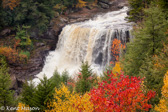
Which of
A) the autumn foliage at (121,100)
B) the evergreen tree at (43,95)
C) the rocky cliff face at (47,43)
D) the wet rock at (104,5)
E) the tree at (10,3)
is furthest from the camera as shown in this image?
the wet rock at (104,5)

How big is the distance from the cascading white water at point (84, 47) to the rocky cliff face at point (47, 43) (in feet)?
3.99

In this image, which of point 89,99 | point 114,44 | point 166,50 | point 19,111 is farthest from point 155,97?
point 114,44

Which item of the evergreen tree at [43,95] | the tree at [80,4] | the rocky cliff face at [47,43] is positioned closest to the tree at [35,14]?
the rocky cliff face at [47,43]

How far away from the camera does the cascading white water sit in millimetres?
25688

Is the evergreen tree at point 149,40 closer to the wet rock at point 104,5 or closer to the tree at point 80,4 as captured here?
the tree at point 80,4

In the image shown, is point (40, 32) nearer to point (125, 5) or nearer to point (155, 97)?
point (125, 5)

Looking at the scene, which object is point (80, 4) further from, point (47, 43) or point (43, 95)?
point (43, 95)

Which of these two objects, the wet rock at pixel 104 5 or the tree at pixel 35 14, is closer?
the tree at pixel 35 14

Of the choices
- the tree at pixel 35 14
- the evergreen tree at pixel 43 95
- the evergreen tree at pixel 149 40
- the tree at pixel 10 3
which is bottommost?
the evergreen tree at pixel 43 95

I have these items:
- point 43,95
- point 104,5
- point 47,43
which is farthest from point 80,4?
point 43,95

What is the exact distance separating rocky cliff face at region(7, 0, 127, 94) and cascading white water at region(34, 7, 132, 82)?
122 centimetres

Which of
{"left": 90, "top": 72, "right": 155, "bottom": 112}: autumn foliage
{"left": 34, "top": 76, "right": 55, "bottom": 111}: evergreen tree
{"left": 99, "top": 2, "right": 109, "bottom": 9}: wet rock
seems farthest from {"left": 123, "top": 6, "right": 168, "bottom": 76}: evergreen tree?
{"left": 99, "top": 2, "right": 109, "bottom": 9}: wet rock

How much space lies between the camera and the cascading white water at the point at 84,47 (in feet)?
84.3

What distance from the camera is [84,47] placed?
2855cm
